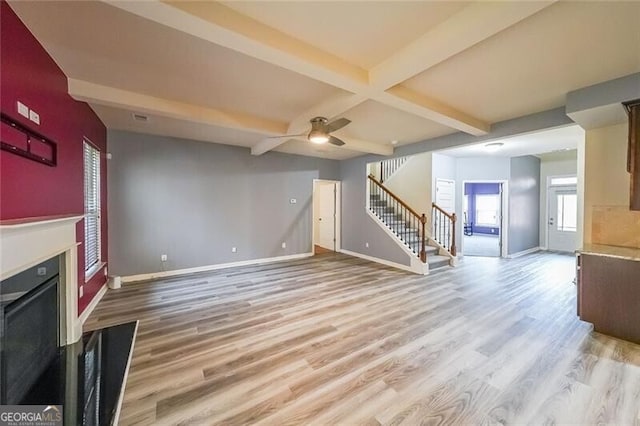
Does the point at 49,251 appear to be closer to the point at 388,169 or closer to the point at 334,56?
the point at 334,56

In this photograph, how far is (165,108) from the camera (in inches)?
124

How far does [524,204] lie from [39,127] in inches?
384

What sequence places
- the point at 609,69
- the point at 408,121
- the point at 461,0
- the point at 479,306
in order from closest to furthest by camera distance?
the point at 461,0 < the point at 609,69 < the point at 479,306 < the point at 408,121

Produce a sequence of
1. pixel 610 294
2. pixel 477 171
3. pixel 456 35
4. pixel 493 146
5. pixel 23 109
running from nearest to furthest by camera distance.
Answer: pixel 456 35 → pixel 23 109 → pixel 610 294 → pixel 493 146 → pixel 477 171

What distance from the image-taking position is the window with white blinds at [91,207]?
3486 millimetres

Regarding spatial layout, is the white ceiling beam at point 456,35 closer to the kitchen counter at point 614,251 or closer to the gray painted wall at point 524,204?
the kitchen counter at point 614,251

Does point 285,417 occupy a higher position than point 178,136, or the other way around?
point 178,136

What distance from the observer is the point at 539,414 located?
174 cm

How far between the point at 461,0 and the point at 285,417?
9.96 feet

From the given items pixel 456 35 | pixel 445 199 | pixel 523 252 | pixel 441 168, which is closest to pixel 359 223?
pixel 445 199


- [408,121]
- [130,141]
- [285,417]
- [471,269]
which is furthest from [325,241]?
[285,417]

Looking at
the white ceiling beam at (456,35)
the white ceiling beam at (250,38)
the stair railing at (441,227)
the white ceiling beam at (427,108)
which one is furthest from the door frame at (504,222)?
the white ceiling beam at (250,38)

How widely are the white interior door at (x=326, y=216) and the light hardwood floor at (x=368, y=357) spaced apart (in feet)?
12.0

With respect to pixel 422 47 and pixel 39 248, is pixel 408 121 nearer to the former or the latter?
pixel 422 47
